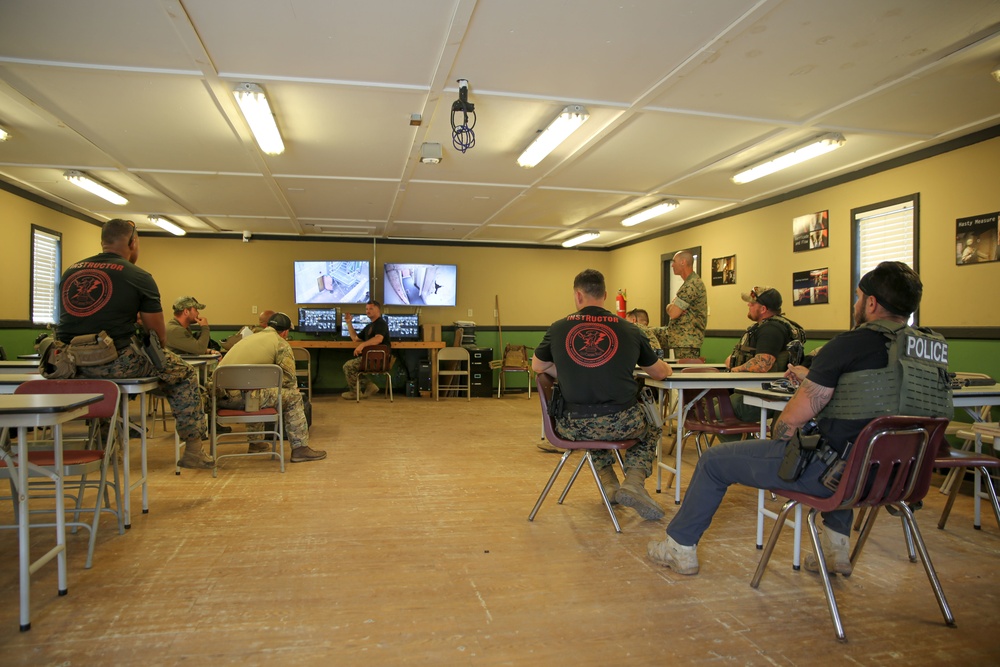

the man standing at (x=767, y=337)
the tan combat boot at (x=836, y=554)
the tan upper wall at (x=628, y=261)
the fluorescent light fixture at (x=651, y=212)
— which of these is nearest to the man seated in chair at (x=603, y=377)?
the tan combat boot at (x=836, y=554)

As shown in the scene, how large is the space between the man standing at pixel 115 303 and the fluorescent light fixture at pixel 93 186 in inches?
136

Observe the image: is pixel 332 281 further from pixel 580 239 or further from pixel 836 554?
pixel 836 554

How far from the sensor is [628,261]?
419 inches

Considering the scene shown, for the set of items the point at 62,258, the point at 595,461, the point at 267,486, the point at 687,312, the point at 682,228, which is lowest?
the point at 267,486

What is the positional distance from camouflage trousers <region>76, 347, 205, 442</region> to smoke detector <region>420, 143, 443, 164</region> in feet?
8.56

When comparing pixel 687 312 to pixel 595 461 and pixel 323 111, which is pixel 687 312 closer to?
pixel 595 461

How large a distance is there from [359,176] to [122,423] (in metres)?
3.81

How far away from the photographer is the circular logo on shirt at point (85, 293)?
327 cm

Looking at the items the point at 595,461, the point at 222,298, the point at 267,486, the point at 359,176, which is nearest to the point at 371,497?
the point at 267,486

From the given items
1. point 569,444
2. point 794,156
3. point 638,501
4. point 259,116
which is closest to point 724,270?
point 794,156

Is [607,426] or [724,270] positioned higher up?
[724,270]

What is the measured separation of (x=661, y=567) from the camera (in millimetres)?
2727

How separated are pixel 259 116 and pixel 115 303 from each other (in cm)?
176

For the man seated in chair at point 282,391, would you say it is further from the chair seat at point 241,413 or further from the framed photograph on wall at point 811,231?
the framed photograph on wall at point 811,231
